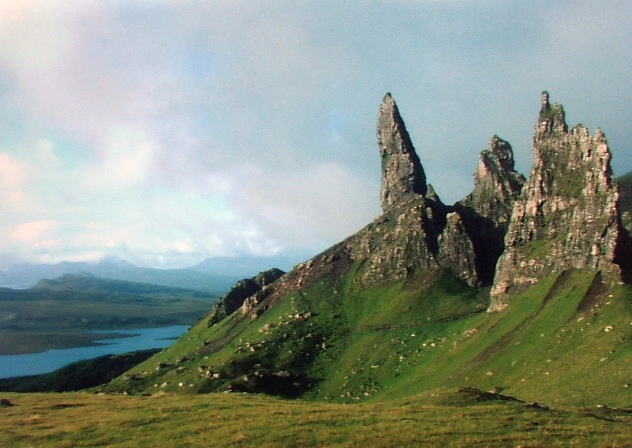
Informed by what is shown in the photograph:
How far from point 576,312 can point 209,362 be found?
121 m

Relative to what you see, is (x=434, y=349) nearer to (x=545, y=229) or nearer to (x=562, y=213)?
(x=545, y=229)

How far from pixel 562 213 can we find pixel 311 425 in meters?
120

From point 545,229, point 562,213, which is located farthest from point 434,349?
point 562,213

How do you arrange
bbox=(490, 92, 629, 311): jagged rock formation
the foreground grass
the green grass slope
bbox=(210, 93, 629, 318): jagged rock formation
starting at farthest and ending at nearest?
bbox=(210, 93, 629, 318): jagged rock formation → bbox=(490, 92, 629, 311): jagged rock formation → the green grass slope → the foreground grass

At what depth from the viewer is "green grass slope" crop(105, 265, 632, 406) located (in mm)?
80750

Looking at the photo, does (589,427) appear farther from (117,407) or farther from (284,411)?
(117,407)

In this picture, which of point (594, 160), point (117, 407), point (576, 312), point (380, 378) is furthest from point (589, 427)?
point (594, 160)

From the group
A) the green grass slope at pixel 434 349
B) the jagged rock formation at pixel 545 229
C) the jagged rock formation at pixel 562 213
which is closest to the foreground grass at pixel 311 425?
the green grass slope at pixel 434 349

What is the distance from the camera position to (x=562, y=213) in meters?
140

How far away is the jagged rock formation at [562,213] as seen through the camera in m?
114

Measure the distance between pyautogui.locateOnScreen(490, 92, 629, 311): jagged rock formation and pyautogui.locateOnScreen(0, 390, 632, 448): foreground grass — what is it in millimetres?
75178

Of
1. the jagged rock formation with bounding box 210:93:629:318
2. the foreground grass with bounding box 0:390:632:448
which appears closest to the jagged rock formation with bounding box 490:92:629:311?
the jagged rock formation with bounding box 210:93:629:318

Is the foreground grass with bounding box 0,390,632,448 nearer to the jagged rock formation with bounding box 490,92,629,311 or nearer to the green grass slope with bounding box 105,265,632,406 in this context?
the green grass slope with bounding box 105,265,632,406

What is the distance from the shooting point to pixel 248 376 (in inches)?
5541
